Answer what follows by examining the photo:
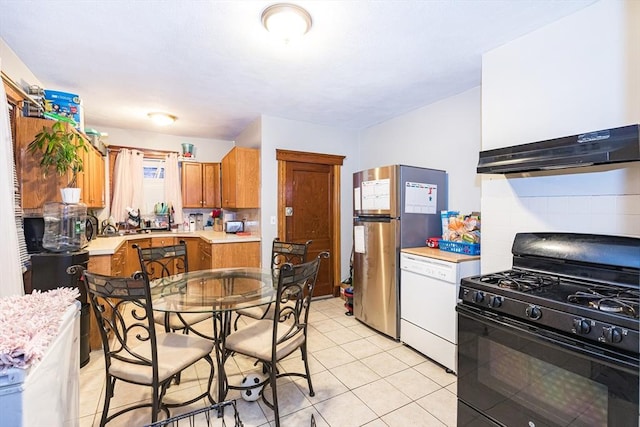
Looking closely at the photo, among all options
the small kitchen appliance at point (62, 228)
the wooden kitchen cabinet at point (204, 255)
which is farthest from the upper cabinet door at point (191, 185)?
the small kitchen appliance at point (62, 228)

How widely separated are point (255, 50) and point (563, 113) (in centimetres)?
217

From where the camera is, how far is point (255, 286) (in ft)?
7.57

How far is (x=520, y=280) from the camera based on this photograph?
1.67 metres

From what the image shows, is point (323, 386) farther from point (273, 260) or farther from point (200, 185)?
point (200, 185)

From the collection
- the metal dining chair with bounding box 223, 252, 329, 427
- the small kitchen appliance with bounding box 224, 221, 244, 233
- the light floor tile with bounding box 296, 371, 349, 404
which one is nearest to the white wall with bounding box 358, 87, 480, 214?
the metal dining chair with bounding box 223, 252, 329, 427

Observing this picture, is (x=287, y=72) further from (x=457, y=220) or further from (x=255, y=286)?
(x=457, y=220)

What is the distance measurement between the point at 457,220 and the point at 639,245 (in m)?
1.35

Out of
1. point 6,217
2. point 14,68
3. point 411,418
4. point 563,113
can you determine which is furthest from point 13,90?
point 563,113

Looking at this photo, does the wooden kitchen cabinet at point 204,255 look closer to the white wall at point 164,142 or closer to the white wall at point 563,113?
the white wall at point 164,142

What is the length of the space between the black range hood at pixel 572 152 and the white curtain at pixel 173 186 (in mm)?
4568

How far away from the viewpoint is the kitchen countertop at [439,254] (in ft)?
7.83

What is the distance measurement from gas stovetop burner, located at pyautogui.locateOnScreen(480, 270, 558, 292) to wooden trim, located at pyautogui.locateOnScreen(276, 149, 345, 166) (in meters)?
2.83

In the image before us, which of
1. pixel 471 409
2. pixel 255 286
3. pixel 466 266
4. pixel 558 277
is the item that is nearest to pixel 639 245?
pixel 558 277

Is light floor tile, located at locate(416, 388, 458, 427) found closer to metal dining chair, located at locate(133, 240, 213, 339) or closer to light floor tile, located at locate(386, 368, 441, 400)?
light floor tile, located at locate(386, 368, 441, 400)
